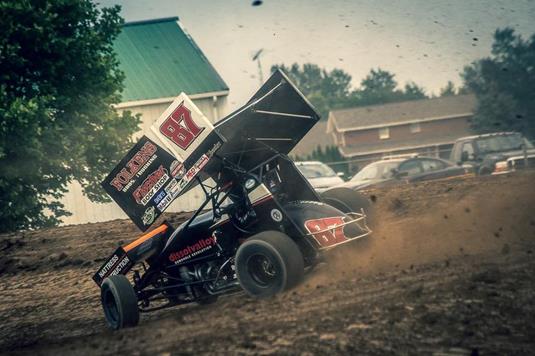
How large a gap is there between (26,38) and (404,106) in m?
43.6

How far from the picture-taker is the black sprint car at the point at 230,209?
6.48 m

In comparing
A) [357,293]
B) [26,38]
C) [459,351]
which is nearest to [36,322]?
[357,293]

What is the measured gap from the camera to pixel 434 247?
25.3 feet

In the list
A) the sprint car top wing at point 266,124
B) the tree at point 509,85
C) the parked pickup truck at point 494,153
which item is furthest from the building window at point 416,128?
the sprint car top wing at point 266,124

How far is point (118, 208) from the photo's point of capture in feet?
83.1

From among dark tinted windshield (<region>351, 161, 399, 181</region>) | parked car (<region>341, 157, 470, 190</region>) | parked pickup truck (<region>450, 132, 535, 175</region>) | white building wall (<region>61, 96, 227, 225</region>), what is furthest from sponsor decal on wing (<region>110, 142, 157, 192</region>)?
white building wall (<region>61, 96, 227, 225</region>)

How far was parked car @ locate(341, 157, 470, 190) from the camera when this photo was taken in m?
19.3

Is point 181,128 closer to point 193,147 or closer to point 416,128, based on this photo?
point 193,147

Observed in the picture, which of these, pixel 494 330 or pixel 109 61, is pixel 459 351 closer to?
pixel 494 330

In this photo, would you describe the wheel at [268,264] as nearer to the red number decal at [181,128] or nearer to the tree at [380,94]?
the red number decal at [181,128]

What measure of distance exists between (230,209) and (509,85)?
36.7m

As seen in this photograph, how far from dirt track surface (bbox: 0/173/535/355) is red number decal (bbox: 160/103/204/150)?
1.75 metres

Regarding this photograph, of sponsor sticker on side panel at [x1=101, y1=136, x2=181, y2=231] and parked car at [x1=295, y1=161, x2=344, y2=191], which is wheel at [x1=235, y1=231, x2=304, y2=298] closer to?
sponsor sticker on side panel at [x1=101, y1=136, x2=181, y2=231]

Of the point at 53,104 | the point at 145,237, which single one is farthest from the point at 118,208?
the point at 145,237
